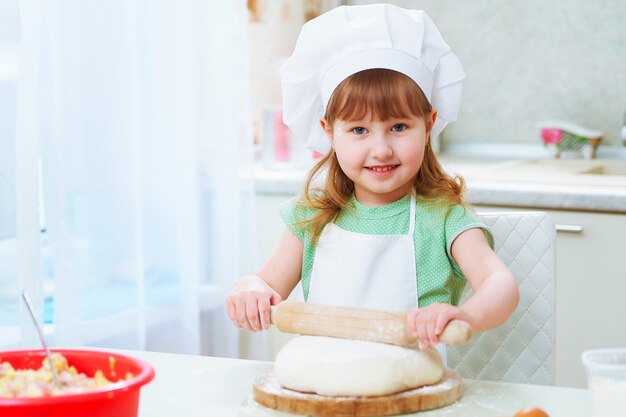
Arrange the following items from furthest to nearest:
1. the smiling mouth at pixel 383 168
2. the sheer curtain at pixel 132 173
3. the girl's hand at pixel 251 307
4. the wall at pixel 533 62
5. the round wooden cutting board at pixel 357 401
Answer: the wall at pixel 533 62 → the sheer curtain at pixel 132 173 → the smiling mouth at pixel 383 168 → the girl's hand at pixel 251 307 → the round wooden cutting board at pixel 357 401

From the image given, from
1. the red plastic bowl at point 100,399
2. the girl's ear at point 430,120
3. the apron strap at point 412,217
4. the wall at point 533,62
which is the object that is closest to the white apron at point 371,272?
the apron strap at point 412,217

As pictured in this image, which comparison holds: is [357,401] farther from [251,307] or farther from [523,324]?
[523,324]

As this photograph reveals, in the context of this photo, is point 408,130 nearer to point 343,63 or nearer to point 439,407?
point 343,63

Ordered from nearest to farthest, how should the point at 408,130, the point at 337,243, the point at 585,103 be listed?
the point at 408,130, the point at 337,243, the point at 585,103

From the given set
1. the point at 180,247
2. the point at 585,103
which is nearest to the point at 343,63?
the point at 180,247

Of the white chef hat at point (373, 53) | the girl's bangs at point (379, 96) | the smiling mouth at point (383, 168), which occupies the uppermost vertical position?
the white chef hat at point (373, 53)

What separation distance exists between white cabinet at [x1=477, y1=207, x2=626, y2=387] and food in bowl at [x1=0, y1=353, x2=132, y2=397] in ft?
4.54

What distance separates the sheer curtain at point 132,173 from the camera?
67.2 inches

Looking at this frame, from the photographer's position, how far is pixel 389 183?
1.36 meters

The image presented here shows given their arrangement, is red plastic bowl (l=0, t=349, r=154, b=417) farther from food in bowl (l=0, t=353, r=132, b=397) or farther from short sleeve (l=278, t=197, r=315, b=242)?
short sleeve (l=278, t=197, r=315, b=242)

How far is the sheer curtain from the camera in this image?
67.2 inches

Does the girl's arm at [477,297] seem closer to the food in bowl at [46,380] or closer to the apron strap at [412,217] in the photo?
the apron strap at [412,217]

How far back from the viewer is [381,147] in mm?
1325

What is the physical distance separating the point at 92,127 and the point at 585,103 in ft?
5.19
